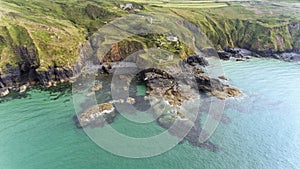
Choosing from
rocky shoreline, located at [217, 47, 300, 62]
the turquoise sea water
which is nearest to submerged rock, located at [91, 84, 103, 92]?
the turquoise sea water

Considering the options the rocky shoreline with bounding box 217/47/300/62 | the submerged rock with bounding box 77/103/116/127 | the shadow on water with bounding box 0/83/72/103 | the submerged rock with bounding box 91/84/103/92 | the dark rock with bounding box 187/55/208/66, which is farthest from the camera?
the rocky shoreline with bounding box 217/47/300/62

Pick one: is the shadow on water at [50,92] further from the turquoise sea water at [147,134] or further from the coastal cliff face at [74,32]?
the coastal cliff face at [74,32]

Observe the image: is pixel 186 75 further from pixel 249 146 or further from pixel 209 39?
pixel 209 39

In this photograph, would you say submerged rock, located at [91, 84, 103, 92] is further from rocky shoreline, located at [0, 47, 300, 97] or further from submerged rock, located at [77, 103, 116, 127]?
submerged rock, located at [77, 103, 116, 127]

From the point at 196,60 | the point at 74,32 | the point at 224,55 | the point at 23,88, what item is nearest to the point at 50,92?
the point at 23,88

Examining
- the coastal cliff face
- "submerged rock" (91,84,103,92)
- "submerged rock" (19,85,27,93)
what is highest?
the coastal cliff face

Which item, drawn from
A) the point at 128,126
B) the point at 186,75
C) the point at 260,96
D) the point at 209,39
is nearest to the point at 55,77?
the point at 128,126

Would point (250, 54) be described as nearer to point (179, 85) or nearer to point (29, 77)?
point (179, 85)
